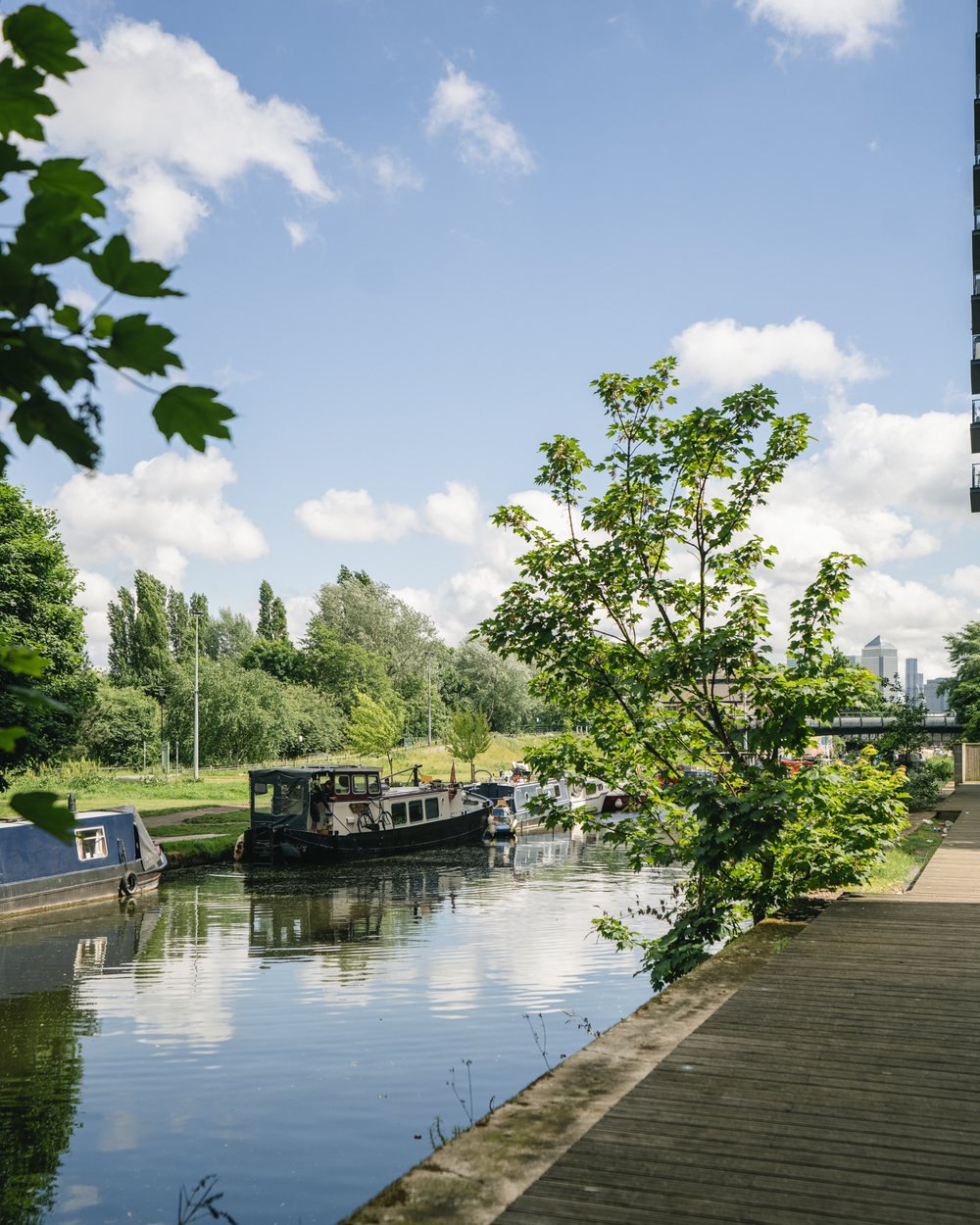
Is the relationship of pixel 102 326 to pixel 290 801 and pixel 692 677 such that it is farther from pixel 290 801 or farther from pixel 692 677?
pixel 290 801

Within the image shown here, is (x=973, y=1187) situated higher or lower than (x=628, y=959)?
higher

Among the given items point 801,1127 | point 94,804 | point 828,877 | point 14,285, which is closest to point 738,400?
point 828,877

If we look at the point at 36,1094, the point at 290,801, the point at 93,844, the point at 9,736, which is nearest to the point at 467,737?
the point at 290,801

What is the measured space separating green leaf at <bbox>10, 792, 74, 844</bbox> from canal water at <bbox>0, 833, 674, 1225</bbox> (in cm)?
534

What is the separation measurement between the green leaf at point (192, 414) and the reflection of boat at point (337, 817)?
88.9 feet

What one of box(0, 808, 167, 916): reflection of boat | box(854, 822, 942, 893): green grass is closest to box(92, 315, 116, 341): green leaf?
box(854, 822, 942, 893): green grass

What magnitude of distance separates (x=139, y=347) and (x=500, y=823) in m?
34.5

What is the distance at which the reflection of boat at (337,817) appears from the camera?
28.1 m

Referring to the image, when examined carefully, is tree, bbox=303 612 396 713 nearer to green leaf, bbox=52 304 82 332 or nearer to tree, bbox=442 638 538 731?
tree, bbox=442 638 538 731

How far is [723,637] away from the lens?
930 cm

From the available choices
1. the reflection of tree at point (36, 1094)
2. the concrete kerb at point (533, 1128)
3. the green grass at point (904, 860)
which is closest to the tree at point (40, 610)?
the reflection of tree at point (36, 1094)

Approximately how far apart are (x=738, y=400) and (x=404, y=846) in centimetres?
2370

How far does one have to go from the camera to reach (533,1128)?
4508 mm

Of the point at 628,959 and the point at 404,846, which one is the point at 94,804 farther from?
the point at 628,959
